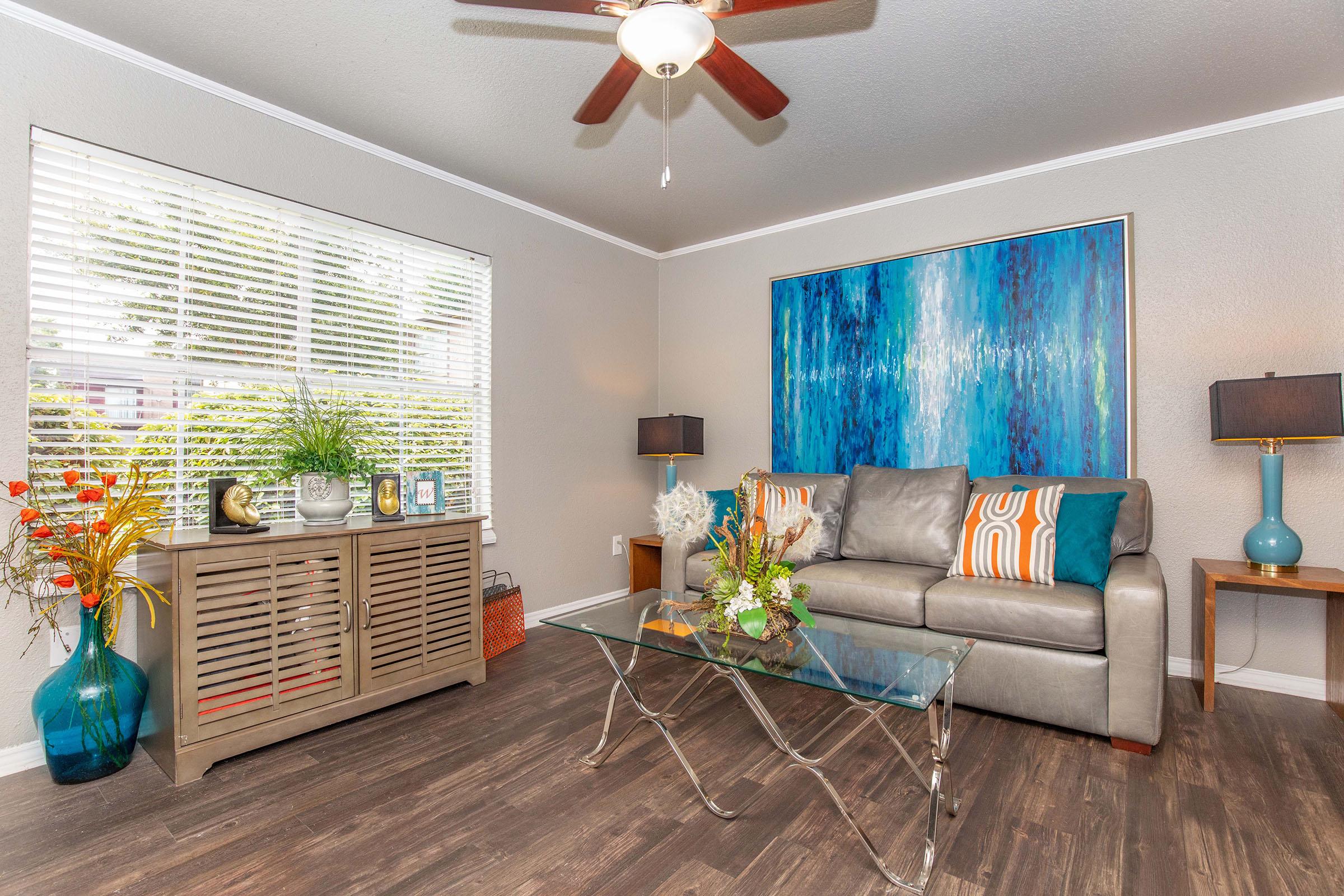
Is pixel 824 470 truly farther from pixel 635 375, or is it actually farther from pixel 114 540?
pixel 114 540

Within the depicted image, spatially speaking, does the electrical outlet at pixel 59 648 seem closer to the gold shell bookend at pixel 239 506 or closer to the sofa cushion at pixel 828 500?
the gold shell bookend at pixel 239 506

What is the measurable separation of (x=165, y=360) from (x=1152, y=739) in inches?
159

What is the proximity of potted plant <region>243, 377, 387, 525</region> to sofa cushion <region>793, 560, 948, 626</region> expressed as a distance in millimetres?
2050

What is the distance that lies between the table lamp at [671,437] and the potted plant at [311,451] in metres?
1.93

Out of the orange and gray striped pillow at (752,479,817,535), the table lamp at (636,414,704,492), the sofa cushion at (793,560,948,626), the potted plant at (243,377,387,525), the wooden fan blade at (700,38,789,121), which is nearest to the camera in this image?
the wooden fan blade at (700,38,789,121)

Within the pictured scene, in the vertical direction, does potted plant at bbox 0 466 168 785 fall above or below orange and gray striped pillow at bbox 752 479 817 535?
below

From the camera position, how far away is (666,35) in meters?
1.68

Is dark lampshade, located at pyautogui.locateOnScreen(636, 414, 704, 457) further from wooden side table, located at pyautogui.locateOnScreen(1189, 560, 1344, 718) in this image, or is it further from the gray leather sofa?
wooden side table, located at pyautogui.locateOnScreen(1189, 560, 1344, 718)

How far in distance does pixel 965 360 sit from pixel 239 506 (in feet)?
12.0

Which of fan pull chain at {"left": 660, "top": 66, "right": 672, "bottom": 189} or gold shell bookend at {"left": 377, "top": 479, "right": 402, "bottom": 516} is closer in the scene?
fan pull chain at {"left": 660, "top": 66, "right": 672, "bottom": 189}

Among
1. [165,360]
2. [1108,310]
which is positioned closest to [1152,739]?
[1108,310]

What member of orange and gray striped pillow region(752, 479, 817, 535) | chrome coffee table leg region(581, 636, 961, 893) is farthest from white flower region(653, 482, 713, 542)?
orange and gray striped pillow region(752, 479, 817, 535)

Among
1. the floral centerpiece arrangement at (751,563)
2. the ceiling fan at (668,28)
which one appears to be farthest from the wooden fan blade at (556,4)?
the floral centerpiece arrangement at (751,563)

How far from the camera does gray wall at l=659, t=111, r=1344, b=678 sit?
2867 millimetres
